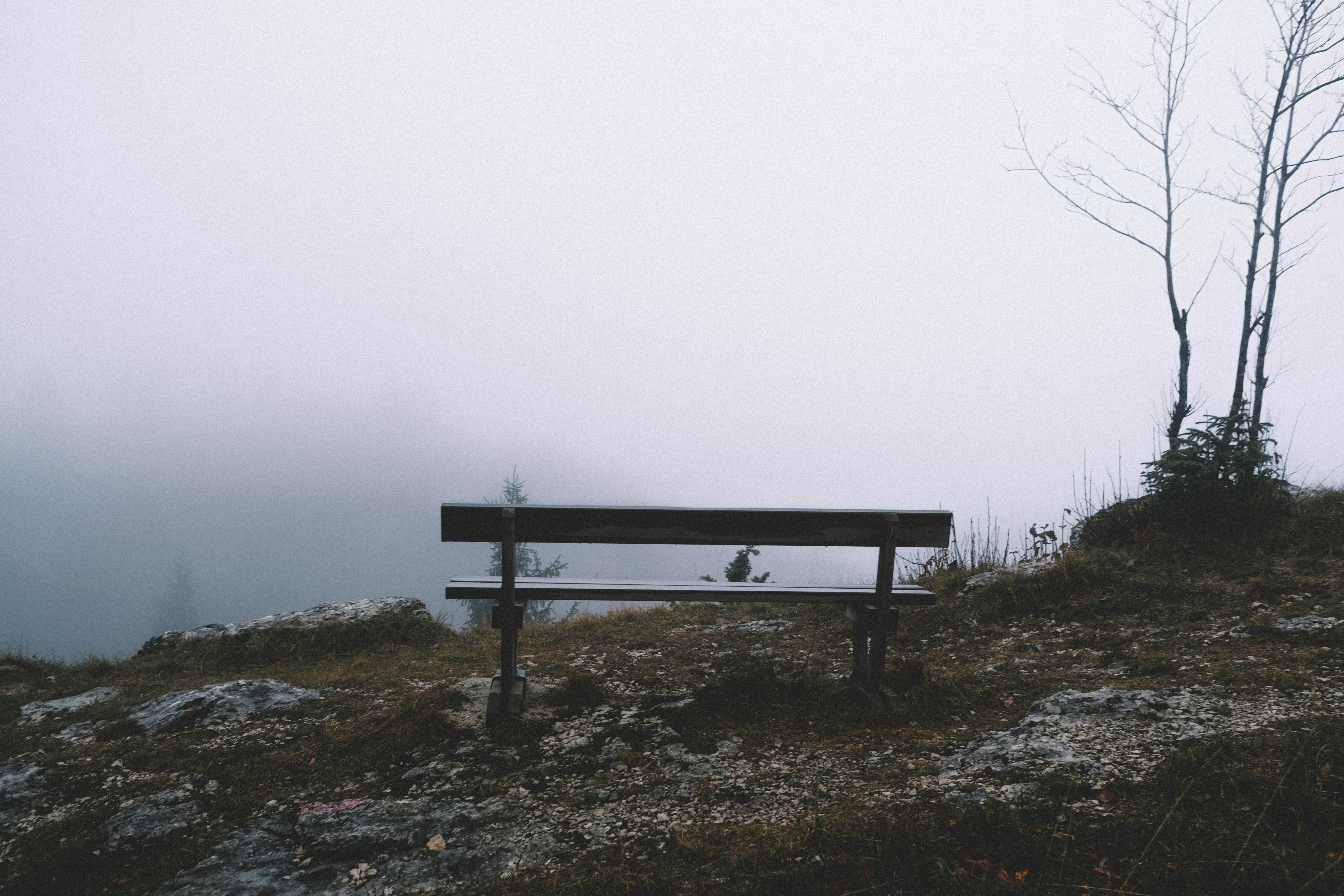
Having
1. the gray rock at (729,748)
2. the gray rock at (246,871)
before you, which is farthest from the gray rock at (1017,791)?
the gray rock at (246,871)

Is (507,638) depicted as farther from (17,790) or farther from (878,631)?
(17,790)

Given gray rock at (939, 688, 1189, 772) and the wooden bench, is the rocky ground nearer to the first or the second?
gray rock at (939, 688, 1189, 772)

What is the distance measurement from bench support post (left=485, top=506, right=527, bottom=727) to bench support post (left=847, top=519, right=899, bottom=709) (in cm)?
212

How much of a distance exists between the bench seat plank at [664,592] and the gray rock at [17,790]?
6.92 feet

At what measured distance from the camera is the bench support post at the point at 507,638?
12.6 ft

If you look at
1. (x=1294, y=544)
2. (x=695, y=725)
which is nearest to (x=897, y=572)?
(x=1294, y=544)

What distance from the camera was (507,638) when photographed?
4.07 metres

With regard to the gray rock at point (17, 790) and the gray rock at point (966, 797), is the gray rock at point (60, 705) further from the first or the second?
the gray rock at point (966, 797)

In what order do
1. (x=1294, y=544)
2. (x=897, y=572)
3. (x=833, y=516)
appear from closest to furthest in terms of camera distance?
Result: (x=833, y=516), (x=1294, y=544), (x=897, y=572)

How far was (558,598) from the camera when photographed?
4254 mm

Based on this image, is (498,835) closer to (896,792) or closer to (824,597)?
(896,792)

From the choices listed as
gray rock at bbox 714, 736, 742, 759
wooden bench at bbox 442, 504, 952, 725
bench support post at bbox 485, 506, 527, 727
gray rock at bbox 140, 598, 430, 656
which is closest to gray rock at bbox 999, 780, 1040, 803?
gray rock at bbox 714, 736, 742, 759

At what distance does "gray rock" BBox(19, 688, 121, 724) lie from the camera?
4645 millimetres

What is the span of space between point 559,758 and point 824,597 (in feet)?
6.28
